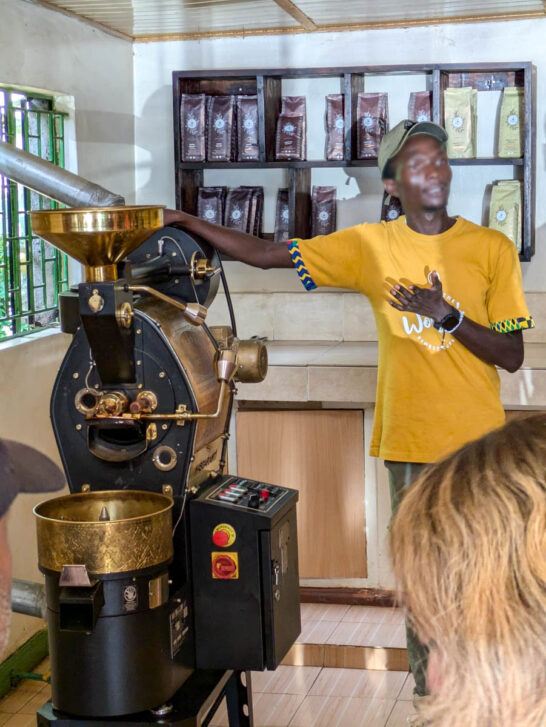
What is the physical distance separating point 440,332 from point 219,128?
83.5 inches

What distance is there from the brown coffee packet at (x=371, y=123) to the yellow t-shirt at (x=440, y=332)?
1.68 m

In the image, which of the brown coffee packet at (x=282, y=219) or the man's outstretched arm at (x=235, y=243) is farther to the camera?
the brown coffee packet at (x=282, y=219)

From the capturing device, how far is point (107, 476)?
2.21 metres

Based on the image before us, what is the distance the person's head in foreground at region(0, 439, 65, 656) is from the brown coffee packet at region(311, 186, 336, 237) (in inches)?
124

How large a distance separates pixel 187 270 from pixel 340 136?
223 centimetres

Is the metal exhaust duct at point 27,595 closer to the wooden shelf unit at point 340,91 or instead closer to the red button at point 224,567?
the red button at point 224,567

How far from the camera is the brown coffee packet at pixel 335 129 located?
446 cm

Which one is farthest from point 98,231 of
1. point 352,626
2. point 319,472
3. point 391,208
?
point 391,208

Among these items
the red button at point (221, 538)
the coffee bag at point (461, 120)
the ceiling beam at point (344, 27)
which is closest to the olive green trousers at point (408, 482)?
the red button at point (221, 538)

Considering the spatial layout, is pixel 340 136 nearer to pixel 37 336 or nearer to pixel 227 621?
pixel 37 336

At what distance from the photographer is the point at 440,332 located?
107 inches

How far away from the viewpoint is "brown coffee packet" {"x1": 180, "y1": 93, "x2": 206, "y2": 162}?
450 cm

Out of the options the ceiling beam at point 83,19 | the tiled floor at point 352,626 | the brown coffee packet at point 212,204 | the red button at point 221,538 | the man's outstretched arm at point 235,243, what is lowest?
the tiled floor at point 352,626

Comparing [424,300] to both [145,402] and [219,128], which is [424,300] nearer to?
[145,402]
